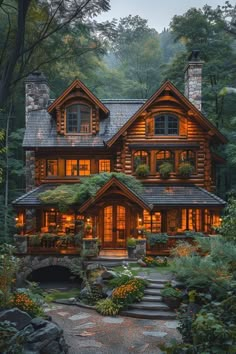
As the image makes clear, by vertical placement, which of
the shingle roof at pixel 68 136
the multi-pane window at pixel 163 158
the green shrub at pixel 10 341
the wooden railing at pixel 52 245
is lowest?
the green shrub at pixel 10 341

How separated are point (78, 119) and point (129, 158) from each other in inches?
168

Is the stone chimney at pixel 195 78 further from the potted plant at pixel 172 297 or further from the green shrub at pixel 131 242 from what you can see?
the potted plant at pixel 172 297

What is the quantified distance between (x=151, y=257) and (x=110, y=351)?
31.6ft

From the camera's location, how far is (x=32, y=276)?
20.8 meters

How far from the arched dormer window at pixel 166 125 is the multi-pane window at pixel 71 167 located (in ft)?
18.1

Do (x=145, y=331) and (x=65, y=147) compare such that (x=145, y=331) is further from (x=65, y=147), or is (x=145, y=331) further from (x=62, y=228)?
(x=65, y=147)

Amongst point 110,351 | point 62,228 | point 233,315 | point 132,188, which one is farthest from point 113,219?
point 233,315

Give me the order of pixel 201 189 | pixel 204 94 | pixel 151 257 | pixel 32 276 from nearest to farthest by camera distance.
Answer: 1. pixel 151 257
2. pixel 32 276
3. pixel 201 189
4. pixel 204 94

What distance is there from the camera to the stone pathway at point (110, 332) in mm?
10328

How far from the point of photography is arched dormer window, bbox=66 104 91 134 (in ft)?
Answer: 77.7

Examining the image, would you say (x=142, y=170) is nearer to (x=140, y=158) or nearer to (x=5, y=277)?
(x=140, y=158)

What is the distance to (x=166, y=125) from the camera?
22797mm

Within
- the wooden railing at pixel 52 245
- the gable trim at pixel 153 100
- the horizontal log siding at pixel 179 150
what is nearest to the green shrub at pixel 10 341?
the wooden railing at pixel 52 245

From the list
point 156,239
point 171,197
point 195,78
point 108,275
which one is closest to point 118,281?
point 108,275
